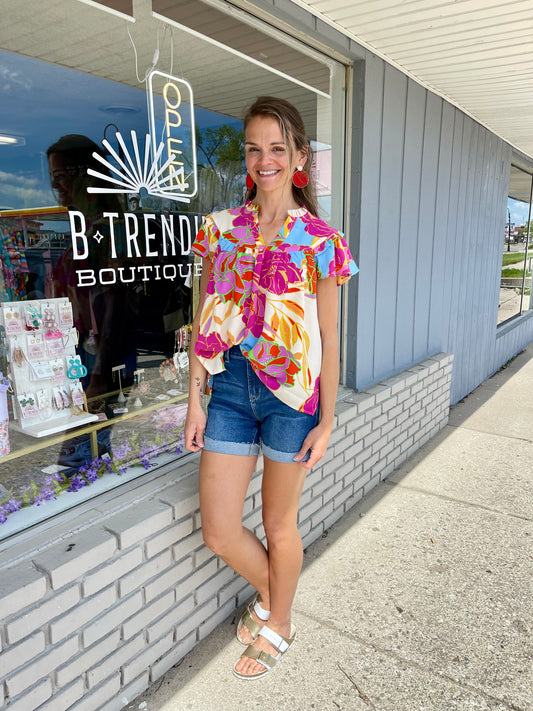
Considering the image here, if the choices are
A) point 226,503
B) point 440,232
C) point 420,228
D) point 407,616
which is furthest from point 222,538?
point 440,232

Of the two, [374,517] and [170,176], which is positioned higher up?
[170,176]

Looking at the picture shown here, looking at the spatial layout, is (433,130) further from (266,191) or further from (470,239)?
(266,191)

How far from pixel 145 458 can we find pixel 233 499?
597 millimetres

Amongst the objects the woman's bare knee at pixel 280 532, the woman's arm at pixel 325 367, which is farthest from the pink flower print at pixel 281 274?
the woman's bare knee at pixel 280 532

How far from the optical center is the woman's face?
1.69m

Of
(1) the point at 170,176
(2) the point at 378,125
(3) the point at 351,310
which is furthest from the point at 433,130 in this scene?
(1) the point at 170,176

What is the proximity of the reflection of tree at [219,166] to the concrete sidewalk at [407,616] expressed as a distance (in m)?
1.82

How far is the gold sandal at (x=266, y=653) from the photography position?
77.4 inches

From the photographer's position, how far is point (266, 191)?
5.81 feet

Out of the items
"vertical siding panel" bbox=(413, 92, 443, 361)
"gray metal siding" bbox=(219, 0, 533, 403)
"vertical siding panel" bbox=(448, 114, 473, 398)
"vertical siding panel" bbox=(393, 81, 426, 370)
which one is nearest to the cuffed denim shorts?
"gray metal siding" bbox=(219, 0, 533, 403)

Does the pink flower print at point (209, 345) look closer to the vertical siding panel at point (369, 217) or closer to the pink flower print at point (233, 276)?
the pink flower print at point (233, 276)

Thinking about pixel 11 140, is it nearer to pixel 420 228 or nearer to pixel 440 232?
pixel 420 228

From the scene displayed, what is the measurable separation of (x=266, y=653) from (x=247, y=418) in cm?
92

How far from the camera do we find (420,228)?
387 centimetres
